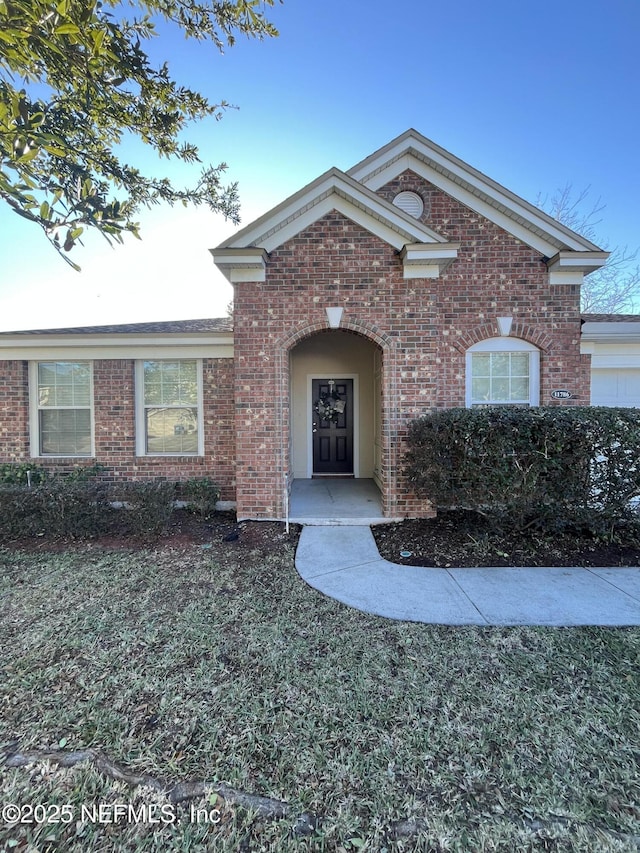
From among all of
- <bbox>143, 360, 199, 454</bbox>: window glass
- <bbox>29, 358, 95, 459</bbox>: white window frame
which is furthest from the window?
<bbox>143, 360, 199, 454</bbox>: window glass

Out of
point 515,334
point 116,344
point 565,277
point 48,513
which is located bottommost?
point 48,513

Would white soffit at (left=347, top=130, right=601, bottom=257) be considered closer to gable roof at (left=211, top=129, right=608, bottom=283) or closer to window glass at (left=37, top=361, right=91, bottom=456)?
gable roof at (left=211, top=129, right=608, bottom=283)

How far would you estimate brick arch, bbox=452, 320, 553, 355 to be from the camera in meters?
6.78

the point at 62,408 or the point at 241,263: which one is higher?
the point at 241,263

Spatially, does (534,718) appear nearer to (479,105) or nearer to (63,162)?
(63,162)

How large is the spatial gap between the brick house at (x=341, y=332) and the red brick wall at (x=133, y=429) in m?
0.03

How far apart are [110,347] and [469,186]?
7218 mm

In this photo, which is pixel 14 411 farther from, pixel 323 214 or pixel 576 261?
pixel 576 261

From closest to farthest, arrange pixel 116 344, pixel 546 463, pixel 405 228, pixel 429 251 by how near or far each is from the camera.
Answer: pixel 546 463
pixel 429 251
pixel 405 228
pixel 116 344

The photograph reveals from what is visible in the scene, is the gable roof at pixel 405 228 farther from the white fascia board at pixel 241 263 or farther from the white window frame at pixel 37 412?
the white window frame at pixel 37 412

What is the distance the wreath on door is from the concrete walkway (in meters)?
4.52

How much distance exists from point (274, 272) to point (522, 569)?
17.5 feet

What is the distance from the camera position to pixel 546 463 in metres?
4.75

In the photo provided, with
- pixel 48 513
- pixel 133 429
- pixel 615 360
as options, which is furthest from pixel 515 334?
pixel 48 513
